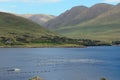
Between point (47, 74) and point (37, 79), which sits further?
point (47, 74)

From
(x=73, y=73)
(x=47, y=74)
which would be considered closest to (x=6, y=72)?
(x=47, y=74)

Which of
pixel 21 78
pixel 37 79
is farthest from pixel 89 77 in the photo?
pixel 37 79

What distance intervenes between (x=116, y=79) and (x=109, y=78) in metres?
3.27

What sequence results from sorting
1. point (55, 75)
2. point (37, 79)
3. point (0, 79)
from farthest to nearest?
point (55, 75) < point (0, 79) < point (37, 79)

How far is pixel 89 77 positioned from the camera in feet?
482

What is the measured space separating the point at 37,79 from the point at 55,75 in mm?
36823

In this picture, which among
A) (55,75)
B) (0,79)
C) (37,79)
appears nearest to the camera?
(37,79)

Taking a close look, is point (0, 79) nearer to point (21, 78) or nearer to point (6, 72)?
point (21, 78)

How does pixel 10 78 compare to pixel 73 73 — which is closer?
pixel 10 78

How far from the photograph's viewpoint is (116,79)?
144 metres

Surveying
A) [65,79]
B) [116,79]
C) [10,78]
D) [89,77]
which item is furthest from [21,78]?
[116,79]

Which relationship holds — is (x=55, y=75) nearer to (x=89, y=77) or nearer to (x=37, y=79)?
(x=89, y=77)

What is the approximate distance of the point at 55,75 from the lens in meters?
154

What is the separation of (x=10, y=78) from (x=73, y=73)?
3130 cm
